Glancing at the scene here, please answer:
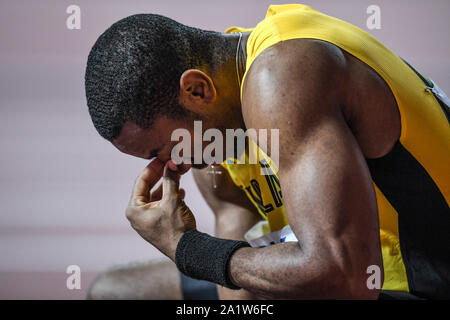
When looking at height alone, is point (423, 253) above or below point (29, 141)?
below

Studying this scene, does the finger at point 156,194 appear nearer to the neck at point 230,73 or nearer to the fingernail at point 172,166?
the fingernail at point 172,166

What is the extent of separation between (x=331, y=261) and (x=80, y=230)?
47.4 inches

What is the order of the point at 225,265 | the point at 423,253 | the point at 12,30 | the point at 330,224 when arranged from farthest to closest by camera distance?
the point at 12,30, the point at 423,253, the point at 225,265, the point at 330,224

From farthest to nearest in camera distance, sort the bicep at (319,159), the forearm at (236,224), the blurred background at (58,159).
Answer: the blurred background at (58,159), the forearm at (236,224), the bicep at (319,159)

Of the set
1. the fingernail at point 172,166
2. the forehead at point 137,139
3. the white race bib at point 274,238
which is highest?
the forehead at point 137,139

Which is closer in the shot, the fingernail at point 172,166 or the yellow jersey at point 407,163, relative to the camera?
the yellow jersey at point 407,163

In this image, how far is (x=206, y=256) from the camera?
77cm

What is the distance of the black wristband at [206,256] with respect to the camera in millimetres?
750

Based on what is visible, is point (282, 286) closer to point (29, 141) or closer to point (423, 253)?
point (423, 253)

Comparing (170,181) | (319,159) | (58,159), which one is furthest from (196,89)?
(58,159)

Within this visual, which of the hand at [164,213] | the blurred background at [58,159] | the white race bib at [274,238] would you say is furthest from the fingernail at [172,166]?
the blurred background at [58,159]

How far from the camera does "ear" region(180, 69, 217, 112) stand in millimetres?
824
